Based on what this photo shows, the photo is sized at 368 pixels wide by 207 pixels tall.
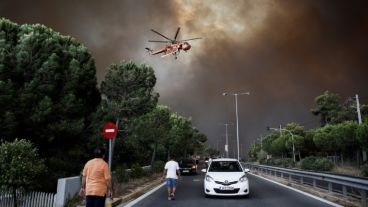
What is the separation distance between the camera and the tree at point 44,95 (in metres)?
18.5

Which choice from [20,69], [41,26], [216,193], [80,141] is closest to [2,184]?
[216,193]

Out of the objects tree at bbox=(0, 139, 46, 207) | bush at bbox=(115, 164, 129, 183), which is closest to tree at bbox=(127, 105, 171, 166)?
bush at bbox=(115, 164, 129, 183)

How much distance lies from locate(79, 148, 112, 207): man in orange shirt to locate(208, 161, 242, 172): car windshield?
8.36m

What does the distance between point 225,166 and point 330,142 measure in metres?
44.6

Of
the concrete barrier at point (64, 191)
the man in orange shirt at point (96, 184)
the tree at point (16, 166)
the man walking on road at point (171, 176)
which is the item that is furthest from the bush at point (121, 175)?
the man in orange shirt at point (96, 184)

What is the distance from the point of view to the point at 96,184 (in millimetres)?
6711

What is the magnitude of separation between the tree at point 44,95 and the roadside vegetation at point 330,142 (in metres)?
21.7

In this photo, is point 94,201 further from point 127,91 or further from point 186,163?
point 186,163

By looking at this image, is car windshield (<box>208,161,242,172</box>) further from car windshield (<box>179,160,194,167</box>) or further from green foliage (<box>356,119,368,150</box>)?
green foliage (<box>356,119,368,150</box>)

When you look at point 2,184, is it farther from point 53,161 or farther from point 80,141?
point 80,141

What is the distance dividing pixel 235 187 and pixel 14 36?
15309mm

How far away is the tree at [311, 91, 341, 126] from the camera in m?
84.7

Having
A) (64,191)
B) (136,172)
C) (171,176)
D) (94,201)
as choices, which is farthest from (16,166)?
(136,172)

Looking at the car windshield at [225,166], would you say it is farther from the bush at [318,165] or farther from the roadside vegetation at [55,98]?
the bush at [318,165]
